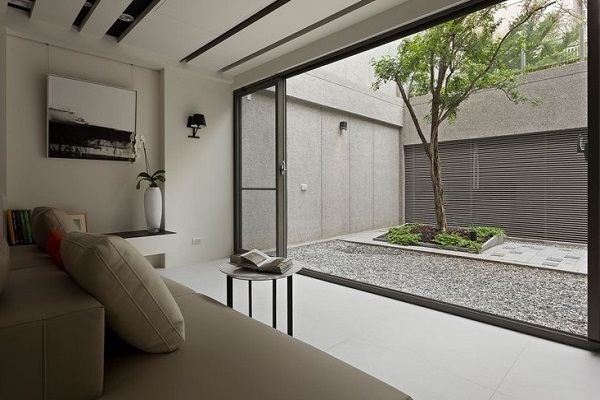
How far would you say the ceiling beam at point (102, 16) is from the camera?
2.96 m

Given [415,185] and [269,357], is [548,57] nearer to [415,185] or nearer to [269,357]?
[415,185]

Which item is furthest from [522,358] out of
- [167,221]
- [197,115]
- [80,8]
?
[80,8]

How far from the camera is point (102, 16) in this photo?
Answer: 316cm

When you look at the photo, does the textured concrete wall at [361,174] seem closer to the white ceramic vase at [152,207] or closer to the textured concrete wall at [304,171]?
the textured concrete wall at [304,171]

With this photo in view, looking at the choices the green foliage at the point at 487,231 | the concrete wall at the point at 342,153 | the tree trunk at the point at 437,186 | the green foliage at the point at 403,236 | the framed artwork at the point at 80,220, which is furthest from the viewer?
the concrete wall at the point at 342,153

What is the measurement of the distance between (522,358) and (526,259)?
7.42 feet

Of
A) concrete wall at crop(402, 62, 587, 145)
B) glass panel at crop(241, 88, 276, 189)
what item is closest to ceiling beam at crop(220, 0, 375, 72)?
glass panel at crop(241, 88, 276, 189)

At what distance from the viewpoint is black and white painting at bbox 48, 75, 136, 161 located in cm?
347

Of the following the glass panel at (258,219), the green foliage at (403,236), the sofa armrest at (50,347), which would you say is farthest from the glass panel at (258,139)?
the sofa armrest at (50,347)

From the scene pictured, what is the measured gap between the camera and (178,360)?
1033 millimetres

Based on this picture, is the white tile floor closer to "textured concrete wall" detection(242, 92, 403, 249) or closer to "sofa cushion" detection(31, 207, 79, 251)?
"sofa cushion" detection(31, 207, 79, 251)

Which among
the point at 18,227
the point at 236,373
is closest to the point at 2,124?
the point at 18,227

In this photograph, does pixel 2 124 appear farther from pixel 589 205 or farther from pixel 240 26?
pixel 589 205

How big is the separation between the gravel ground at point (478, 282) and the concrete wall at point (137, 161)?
183 centimetres
